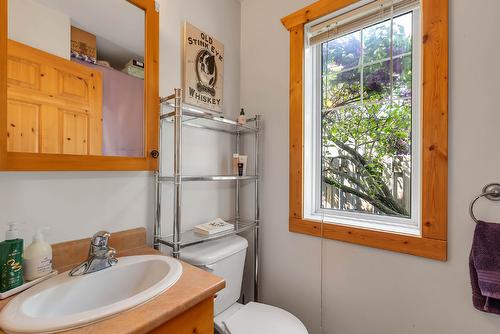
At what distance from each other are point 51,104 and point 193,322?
2.87 ft

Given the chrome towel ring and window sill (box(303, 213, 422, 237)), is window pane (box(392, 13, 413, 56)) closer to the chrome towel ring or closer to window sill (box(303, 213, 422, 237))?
the chrome towel ring

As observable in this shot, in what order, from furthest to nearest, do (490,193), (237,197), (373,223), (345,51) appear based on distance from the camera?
1. (237,197)
2. (345,51)
3. (373,223)
4. (490,193)

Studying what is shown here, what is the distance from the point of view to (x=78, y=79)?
914 mm

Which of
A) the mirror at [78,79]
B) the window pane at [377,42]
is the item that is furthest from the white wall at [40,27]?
the window pane at [377,42]

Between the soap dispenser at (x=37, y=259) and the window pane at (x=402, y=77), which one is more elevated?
the window pane at (x=402, y=77)

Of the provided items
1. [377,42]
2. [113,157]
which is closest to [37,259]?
[113,157]

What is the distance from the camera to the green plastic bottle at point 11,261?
684mm

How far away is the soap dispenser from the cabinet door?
305 millimetres

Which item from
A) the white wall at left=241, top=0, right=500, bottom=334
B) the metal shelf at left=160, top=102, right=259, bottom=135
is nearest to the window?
the white wall at left=241, top=0, right=500, bottom=334

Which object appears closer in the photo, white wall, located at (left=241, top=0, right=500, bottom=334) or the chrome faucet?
the chrome faucet

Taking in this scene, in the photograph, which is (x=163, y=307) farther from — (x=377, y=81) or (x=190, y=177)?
(x=377, y=81)

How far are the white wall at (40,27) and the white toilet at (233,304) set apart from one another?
1.01 metres

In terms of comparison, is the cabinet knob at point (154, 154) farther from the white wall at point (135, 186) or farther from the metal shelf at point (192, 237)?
the metal shelf at point (192, 237)

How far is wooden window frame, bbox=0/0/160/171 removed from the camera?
753mm
